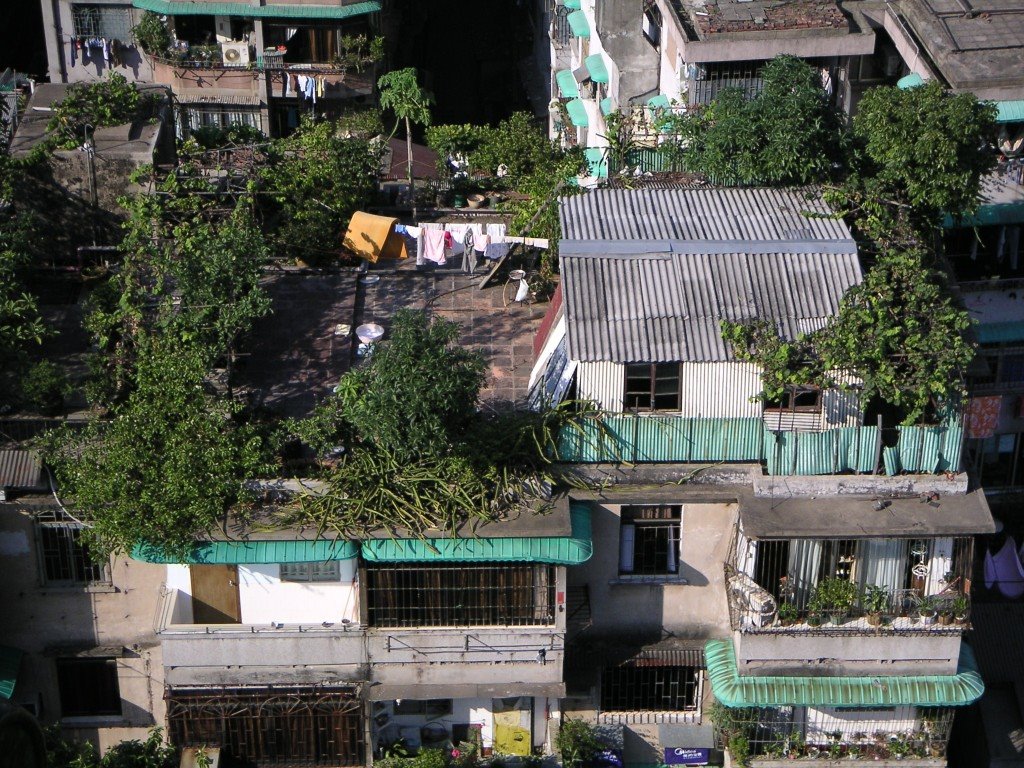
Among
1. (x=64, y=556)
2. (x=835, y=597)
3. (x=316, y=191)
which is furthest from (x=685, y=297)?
(x=64, y=556)

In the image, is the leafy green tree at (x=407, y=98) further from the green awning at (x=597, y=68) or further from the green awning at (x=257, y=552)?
the green awning at (x=257, y=552)

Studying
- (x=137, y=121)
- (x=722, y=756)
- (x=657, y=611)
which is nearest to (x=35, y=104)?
(x=137, y=121)

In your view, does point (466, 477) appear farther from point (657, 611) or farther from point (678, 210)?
point (678, 210)

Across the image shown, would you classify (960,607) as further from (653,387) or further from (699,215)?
(699,215)

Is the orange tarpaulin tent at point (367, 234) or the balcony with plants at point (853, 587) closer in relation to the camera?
the balcony with plants at point (853, 587)

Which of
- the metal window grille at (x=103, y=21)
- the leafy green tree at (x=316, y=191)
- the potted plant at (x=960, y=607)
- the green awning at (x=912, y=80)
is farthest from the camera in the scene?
the metal window grille at (x=103, y=21)

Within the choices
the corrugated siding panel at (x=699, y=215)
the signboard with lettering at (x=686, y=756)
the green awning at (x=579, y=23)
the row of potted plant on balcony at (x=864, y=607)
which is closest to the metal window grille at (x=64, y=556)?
the corrugated siding panel at (x=699, y=215)
